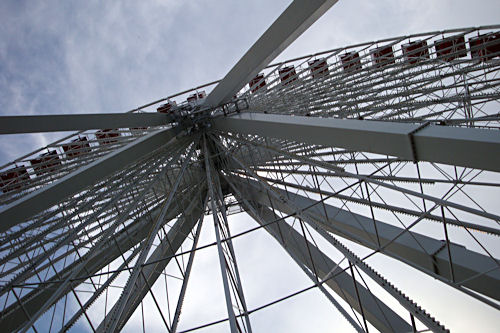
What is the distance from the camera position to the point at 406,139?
6203 mm

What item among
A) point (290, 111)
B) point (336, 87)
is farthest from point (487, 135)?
point (336, 87)

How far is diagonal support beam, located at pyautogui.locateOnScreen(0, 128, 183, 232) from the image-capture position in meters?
9.34

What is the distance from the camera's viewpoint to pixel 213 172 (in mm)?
20125

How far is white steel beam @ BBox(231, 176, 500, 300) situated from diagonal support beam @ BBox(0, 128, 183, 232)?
591 cm

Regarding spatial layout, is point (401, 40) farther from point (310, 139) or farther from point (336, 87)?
point (310, 139)

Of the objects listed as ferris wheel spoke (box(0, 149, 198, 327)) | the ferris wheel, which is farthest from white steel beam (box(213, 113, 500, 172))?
ferris wheel spoke (box(0, 149, 198, 327))

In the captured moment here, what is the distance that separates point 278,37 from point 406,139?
4576 mm

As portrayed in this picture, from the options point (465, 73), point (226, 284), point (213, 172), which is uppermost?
point (465, 73)

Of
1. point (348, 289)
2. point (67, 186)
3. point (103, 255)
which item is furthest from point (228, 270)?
point (103, 255)

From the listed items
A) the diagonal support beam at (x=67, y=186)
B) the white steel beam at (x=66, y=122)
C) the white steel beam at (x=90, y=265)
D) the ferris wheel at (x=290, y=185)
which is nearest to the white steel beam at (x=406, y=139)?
the ferris wheel at (x=290, y=185)

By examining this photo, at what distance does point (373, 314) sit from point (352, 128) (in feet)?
25.4

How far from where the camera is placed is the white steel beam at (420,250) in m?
9.59

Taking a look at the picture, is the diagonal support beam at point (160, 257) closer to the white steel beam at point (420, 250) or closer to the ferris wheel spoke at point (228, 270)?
the ferris wheel spoke at point (228, 270)

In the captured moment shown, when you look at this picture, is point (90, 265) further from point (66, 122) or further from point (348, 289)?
point (348, 289)
